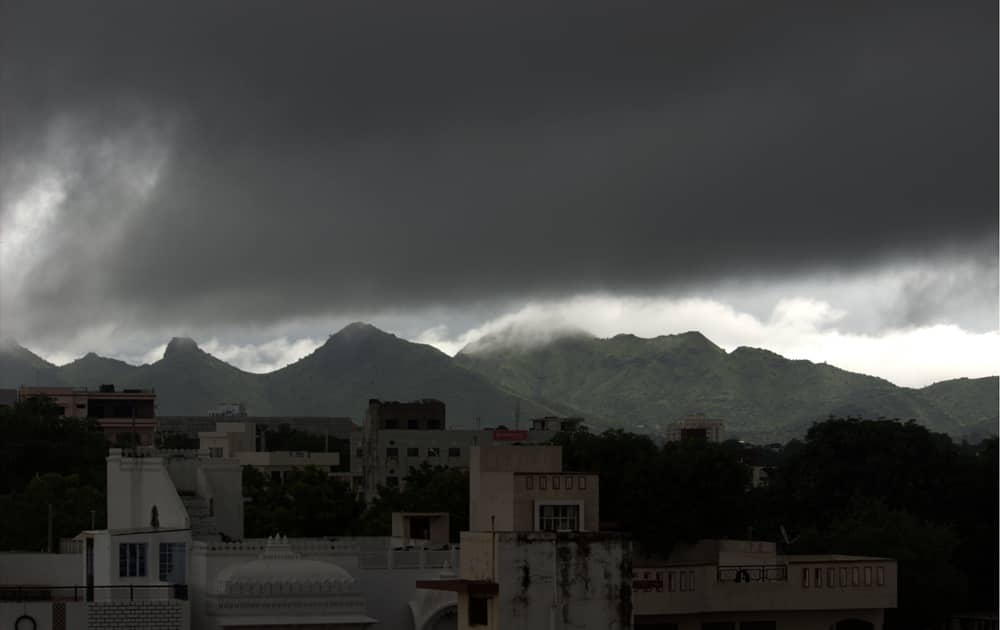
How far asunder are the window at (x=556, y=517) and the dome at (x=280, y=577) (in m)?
6.02

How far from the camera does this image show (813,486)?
392ft

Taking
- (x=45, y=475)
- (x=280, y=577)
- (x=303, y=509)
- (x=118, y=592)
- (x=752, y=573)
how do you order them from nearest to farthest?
(x=280, y=577) < (x=118, y=592) < (x=752, y=573) < (x=303, y=509) < (x=45, y=475)

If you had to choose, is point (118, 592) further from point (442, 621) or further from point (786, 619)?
point (786, 619)

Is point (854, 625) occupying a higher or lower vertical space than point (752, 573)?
lower

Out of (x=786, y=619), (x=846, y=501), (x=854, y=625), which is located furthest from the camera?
(x=846, y=501)

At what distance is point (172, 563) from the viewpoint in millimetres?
59938

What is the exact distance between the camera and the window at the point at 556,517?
57000 millimetres

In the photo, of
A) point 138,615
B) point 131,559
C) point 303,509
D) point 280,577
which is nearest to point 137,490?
point 131,559

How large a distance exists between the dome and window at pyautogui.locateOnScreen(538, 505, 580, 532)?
602 cm

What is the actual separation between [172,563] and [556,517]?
12.0 meters

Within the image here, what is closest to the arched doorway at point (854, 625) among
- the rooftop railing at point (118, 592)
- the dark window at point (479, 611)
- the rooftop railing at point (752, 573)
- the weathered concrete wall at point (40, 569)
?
the rooftop railing at point (752, 573)

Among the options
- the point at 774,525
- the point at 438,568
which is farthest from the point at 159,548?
the point at 774,525

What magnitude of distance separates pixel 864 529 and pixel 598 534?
123 ft

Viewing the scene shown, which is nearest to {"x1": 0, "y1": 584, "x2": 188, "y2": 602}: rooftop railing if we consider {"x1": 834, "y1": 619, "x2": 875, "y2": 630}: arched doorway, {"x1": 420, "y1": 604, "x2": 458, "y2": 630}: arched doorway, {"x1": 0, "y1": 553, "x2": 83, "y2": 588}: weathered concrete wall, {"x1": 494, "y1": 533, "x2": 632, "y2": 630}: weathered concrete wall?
{"x1": 0, "y1": 553, "x2": 83, "y2": 588}: weathered concrete wall
